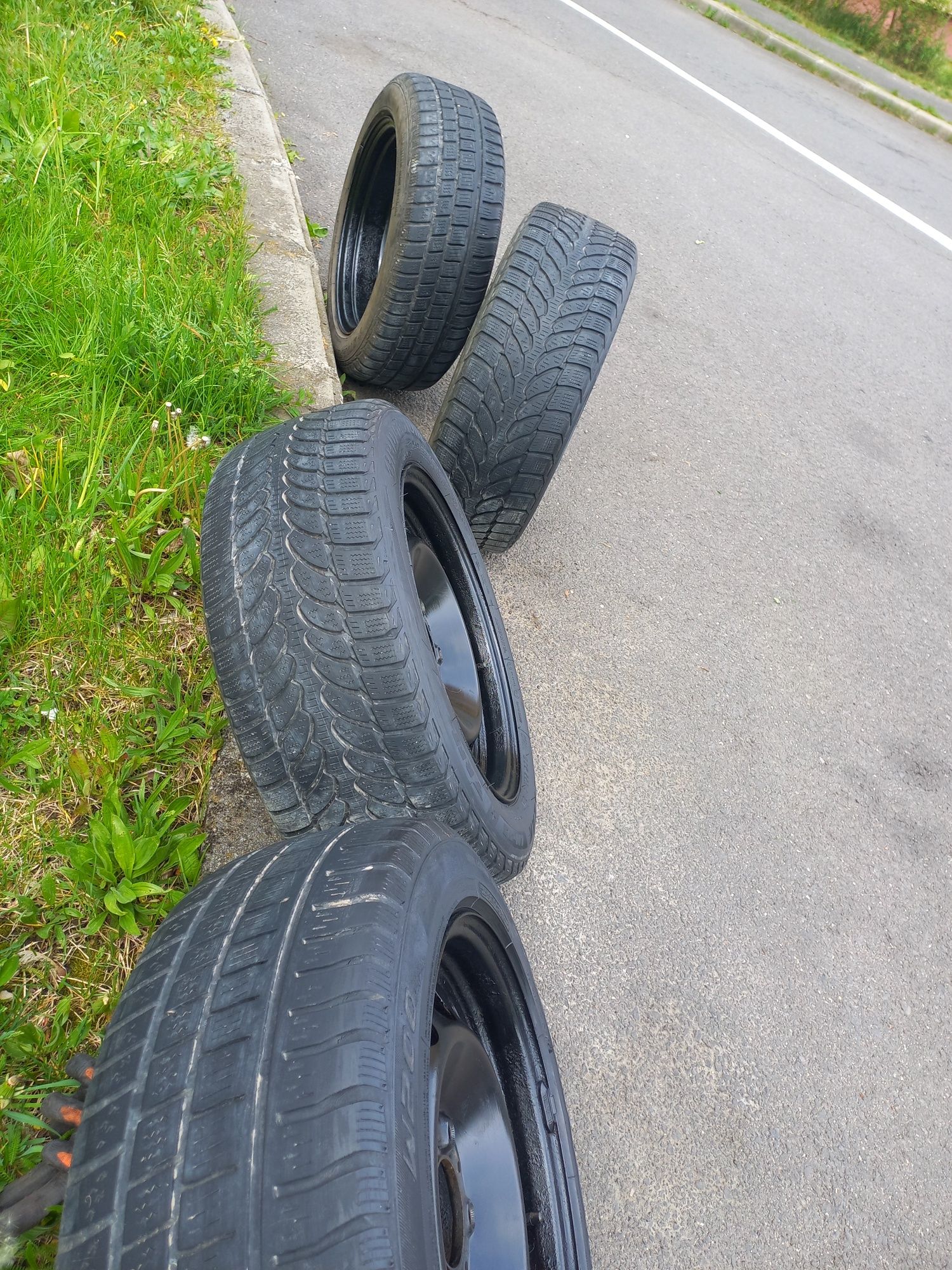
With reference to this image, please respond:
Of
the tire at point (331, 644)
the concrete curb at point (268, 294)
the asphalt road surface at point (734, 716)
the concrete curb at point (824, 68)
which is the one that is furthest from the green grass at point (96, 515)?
the concrete curb at point (824, 68)

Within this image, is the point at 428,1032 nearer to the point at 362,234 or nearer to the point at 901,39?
the point at 362,234

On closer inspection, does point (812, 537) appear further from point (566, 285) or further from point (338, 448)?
point (338, 448)

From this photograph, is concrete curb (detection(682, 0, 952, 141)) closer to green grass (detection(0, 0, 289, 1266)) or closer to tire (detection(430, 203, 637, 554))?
green grass (detection(0, 0, 289, 1266))

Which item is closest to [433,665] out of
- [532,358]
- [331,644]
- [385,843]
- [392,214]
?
[331,644]

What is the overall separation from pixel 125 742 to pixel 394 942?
953 millimetres

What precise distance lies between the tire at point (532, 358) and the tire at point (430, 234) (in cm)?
23

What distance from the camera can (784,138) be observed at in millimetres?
7676

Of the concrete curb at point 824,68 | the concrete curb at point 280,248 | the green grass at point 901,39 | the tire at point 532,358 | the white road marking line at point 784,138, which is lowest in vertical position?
the concrete curb at point 280,248

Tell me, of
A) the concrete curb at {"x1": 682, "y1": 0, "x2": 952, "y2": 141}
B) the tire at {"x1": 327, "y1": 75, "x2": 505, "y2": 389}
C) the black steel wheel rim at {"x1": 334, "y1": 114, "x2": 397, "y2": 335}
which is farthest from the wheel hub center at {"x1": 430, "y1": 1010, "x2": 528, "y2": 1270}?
the concrete curb at {"x1": 682, "y1": 0, "x2": 952, "y2": 141}

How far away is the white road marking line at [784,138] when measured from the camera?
7.07m

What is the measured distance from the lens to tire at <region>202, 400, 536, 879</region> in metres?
1.61

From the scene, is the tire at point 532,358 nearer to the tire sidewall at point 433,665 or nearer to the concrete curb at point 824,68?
the tire sidewall at point 433,665

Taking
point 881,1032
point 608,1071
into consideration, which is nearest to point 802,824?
point 881,1032

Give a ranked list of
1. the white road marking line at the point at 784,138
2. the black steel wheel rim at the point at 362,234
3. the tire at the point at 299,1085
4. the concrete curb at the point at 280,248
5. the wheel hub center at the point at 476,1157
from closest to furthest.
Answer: the tire at the point at 299,1085 < the wheel hub center at the point at 476,1157 < the concrete curb at the point at 280,248 < the black steel wheel rim at the point at 362,234 < the white road marking line at the point at 784,138
